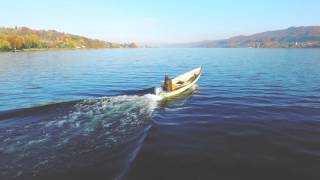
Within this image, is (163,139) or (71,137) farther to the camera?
(163,139)

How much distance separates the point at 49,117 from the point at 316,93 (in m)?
30.1

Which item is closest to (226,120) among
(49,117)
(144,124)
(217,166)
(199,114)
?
(199,114)

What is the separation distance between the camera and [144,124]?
72.6ft

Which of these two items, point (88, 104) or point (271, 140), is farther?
point (88, 104)

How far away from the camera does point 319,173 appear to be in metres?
14.5

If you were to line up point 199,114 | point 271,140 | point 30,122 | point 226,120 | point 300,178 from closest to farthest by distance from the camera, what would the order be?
1. point 300,178
2. point 271,140
3. point 30,122
4. point 226,120
5. point 199,114

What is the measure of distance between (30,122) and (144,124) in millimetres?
8436

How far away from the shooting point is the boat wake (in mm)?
14565

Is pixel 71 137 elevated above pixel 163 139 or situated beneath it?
elevated above

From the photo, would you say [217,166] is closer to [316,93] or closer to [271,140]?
[271,140]

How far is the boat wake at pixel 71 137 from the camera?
14.6 m

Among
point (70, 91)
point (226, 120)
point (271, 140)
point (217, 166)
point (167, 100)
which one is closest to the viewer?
point (217, 166)

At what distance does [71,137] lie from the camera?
18641 millimetres

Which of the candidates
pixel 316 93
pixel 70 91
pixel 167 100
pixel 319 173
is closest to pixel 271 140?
pixel 319 173
